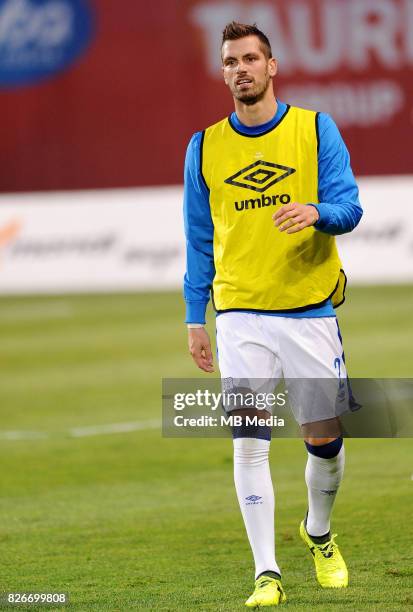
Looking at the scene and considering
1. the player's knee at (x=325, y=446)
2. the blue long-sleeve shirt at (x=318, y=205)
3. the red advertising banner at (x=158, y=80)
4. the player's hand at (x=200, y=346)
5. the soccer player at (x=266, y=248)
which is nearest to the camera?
the blue long-sleeve shirt at (x=318, y=205)

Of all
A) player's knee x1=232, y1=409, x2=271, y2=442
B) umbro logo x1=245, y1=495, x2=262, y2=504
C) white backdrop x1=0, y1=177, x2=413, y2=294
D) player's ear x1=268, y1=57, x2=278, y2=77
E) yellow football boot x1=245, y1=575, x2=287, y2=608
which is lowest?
white backdrop x1=0, y1=177, x2=413, y2=294

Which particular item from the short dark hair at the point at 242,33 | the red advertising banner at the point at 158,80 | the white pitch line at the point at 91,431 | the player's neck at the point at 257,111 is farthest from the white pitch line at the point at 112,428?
the red advertising banner at the point at 158,80

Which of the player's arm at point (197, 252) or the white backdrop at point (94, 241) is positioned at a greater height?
the player's arm at point (197, 252)

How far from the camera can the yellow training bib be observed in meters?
5.96

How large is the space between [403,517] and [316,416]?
1711 mm

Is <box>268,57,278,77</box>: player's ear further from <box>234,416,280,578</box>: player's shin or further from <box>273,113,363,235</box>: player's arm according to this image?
<box>234,416,280,578</box>: player's shin

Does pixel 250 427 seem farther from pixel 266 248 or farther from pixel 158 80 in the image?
pixel 158 80

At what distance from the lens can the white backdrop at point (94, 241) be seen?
23422 mm

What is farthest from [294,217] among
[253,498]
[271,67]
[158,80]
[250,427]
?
[158,80]

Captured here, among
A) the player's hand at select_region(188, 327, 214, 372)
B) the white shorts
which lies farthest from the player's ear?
the player's hand at select_region(188, 327, 214, 372)

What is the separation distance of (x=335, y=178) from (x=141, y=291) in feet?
58.8

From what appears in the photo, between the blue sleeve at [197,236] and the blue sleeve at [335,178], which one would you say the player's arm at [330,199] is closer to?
the blue sleeve at [335,178]

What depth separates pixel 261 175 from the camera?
5969 millimetres

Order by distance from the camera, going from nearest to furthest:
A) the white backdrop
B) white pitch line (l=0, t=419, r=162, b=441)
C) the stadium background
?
the stadium background
white pitch line (l=0, t=419, r=162, b=441)
the white backdrop
